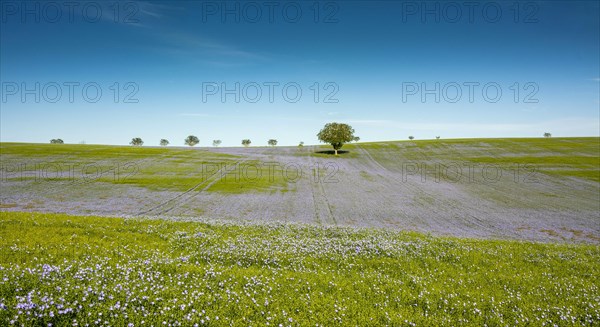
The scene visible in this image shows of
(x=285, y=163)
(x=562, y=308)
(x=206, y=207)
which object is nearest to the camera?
A: (x=562, y=308)

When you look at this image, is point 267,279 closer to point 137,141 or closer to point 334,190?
point 334,190

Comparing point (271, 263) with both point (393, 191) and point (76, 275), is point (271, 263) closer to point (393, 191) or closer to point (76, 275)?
point (76, 275)

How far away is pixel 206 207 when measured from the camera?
35594 millimetres

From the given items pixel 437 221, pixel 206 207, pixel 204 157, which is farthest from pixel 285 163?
pixel 437 221

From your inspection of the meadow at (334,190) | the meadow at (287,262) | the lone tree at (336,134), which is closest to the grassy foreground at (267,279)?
the meadow at (287,262)

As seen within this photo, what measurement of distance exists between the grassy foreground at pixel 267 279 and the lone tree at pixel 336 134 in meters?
73.7

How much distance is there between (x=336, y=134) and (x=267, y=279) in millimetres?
82258

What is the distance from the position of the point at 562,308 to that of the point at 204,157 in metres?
75.7

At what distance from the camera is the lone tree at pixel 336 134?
90500 millimetres

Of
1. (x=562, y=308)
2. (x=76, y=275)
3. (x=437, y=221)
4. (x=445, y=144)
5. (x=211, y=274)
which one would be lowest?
(x=437, y=221)

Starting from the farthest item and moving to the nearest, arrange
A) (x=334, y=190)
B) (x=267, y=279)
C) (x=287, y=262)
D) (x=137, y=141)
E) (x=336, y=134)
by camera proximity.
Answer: (x=137, y=141)
(x=336, y=134)
(x=334, y=190)
(x=287, y=262)
(x=267, y=279)

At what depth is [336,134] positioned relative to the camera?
90.5 meters

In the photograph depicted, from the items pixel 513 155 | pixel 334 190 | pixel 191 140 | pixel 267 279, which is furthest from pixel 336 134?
pixel 191 140

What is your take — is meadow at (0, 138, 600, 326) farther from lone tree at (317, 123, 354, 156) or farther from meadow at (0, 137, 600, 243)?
lone tree at (317, 123, 354, 156)
